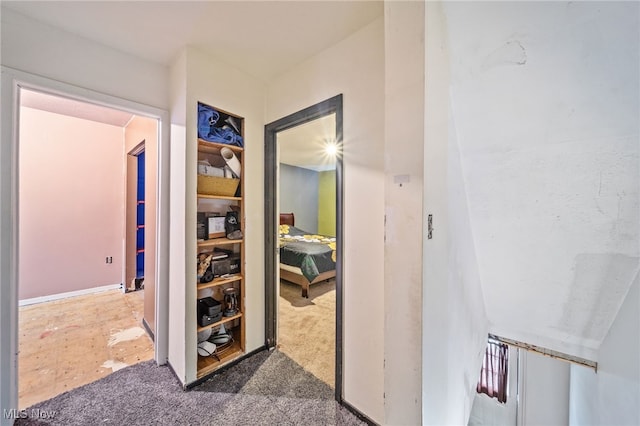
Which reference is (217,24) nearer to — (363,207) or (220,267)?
(363,207)

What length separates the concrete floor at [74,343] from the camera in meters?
1.73

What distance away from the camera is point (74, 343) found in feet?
7.13

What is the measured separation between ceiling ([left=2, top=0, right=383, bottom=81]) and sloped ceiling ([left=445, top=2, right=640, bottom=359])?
0.73 meters

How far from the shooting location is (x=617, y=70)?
86cm

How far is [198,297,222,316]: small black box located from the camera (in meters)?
1.87

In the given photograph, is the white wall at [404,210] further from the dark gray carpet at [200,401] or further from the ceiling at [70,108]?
the ceiling at [70,108]

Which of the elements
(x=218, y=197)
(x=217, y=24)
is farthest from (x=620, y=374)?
(x=217, y=24)

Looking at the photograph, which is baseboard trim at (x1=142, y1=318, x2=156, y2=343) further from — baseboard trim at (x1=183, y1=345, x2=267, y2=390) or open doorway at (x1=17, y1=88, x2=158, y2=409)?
baseboard trim at (x1=183, y1=345, x2=267, y2=390)

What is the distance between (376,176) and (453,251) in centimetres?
60

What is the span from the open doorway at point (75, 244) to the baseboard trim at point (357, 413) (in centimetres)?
172

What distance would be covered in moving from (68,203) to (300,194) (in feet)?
14.9

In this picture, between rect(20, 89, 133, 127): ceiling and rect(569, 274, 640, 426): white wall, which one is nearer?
rect(569, 274, 640, 426): white wall

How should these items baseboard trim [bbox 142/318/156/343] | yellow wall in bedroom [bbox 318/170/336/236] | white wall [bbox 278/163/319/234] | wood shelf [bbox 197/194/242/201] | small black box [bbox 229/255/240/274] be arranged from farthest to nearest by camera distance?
yellow wall in bedroom [bbox 318/170/336/236] → white wall [bbox 278/163/319/234] → baseboard trim [bbox 142/318/156/343] → small black box [bbox 229/255/240/274] → wood shelf [bbox 197/194/242/201]

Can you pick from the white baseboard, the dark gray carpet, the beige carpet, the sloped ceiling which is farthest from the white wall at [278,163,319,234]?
the sloped ceiling
